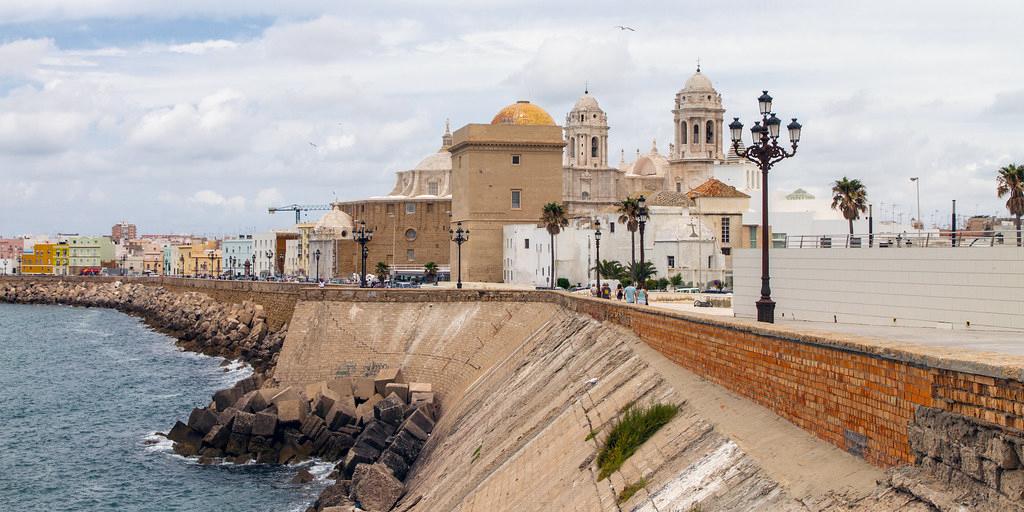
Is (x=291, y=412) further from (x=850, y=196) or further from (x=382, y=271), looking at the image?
(x=382, y=271)

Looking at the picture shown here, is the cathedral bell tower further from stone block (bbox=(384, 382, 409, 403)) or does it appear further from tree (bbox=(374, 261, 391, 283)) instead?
stone block (bbox=(384, 382, 409, 403))

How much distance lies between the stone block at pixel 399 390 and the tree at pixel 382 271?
48.8 metres

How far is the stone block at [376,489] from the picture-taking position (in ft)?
82.6

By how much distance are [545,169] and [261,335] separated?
71.7 ft

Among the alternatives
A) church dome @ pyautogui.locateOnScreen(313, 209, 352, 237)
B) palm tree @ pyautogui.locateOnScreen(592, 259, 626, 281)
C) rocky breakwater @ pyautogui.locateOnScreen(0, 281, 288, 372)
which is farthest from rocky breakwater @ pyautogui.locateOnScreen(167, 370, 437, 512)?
church dome @ pyautogui.locateOnScreen(313, 209, 352, 237)

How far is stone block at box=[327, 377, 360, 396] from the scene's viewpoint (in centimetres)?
3725

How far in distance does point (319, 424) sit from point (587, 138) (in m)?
74.2

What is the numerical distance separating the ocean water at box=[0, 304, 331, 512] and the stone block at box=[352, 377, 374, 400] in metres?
4.16

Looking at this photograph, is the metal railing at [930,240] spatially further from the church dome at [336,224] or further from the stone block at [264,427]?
the church dome at [336,224]

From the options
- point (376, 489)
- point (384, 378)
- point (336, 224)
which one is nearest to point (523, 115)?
point (336, 224)

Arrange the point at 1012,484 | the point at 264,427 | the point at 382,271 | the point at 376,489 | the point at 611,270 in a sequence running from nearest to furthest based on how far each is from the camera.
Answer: the point at 1012,484 → the point at 376,489 → the point at 264,427 → the point at 611,270 → the point at 382,271

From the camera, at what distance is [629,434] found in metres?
16.7

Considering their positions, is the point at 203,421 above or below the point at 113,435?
above

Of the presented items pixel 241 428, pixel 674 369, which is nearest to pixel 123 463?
pixel 241 428
